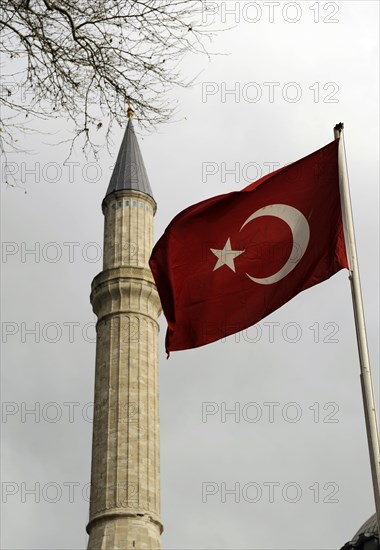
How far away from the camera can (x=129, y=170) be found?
109ft

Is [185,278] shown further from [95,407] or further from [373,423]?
[95,407]

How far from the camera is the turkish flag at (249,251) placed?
11.0 m

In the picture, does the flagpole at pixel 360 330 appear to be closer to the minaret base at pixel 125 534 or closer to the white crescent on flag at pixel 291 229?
the white crescent on flag at pixel 291 229

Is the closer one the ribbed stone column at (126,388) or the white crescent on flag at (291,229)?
the white crescent on flag at (291,229)

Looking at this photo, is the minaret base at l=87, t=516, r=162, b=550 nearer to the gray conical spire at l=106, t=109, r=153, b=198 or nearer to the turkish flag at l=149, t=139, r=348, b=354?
the gray conical spire at l=106, t=109, r=153, b=198

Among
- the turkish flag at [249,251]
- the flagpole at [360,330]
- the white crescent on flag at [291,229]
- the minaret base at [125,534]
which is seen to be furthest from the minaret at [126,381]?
the flagpole at [360,330]

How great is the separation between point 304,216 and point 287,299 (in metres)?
0.99

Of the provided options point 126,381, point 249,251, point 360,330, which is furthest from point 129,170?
point 360,330

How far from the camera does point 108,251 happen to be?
31328 millimetres

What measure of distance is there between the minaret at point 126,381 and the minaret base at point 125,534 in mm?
26

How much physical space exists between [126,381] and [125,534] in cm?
459

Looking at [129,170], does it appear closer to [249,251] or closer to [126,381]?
[126,381]

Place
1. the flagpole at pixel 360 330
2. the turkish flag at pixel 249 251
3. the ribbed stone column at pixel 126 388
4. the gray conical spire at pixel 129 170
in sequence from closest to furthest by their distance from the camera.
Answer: the flagpole at pixel 360 330 → the turkish flag at pixel 249 251 → the ribbed stone column at pixel 126 388 → the gray conical spire at pixel 129 170

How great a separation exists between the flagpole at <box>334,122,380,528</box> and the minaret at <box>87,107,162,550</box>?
55.1 feet
